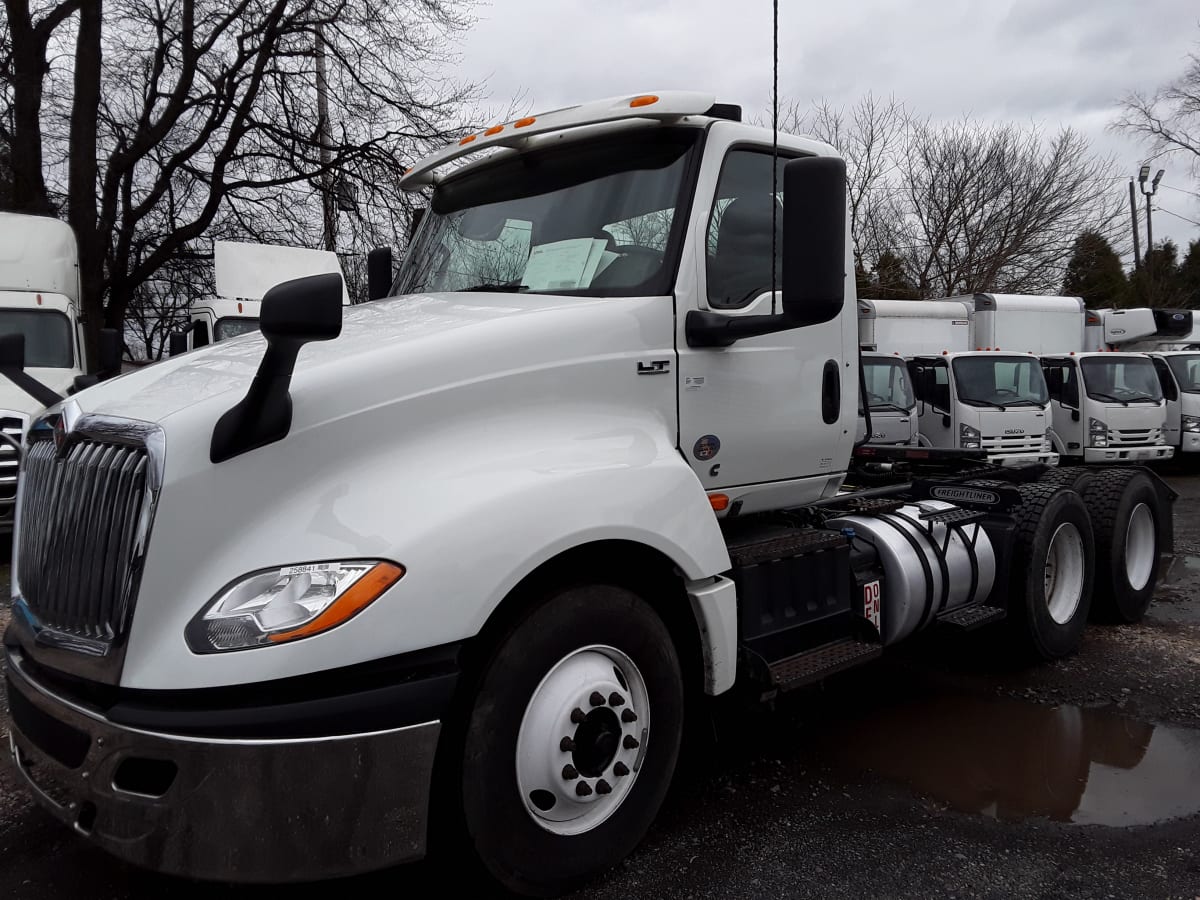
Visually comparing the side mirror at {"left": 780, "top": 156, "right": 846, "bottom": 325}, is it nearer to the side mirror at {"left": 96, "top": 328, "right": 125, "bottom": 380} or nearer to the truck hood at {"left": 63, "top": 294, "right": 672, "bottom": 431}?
the truck hood at {"left": 63, "top": 294, "right": 672, "bottom": 431}

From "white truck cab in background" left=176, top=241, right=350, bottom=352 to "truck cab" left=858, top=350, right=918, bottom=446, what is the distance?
8.06 meters

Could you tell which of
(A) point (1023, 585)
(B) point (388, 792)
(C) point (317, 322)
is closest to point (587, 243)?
(C) point (317, 322)

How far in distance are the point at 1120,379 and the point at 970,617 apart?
12666 millimetres

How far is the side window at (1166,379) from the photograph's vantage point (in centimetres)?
1649

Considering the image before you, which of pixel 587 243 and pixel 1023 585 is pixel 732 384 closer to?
pixel 587 243

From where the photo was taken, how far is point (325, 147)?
17.8 metres

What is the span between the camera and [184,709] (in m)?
2.35

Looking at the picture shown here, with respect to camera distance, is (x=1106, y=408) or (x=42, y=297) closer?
(x=42, y=297)

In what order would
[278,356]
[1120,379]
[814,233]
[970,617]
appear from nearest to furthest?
[278,356], [814,233], [970,617], [1120,379]

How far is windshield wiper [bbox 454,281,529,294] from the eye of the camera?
372cm

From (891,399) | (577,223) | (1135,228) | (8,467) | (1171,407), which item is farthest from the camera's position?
(1135,228)

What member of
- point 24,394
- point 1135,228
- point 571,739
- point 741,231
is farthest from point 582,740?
point 1135,228

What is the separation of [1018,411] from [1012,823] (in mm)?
11611

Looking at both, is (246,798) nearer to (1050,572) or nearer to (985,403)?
(1050,572)
